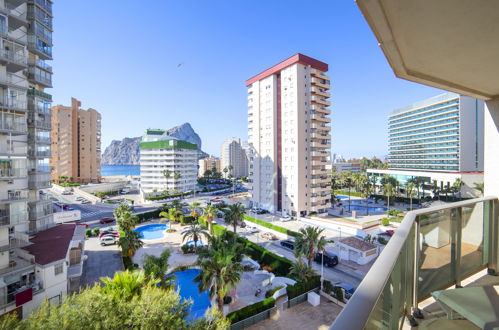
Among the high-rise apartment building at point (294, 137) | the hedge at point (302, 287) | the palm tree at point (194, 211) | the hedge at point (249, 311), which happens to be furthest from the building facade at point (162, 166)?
the hedge at point (249, 311)

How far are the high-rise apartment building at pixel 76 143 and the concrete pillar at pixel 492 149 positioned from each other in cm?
9229

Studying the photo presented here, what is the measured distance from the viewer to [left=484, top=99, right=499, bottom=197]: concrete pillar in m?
5.08

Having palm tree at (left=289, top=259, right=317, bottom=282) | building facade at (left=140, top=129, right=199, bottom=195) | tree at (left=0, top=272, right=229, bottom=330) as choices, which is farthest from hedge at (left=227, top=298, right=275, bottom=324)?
building facade at (left=140, top=129, right=199, bottom=195)

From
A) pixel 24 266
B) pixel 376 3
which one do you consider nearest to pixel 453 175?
pixel 376 3

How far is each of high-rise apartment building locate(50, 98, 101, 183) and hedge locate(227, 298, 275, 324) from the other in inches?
3206

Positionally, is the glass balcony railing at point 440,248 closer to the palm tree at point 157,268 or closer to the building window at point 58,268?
the palm tree at point 157,268

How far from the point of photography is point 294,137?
44.6 meters

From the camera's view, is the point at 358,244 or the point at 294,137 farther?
the point at 294,137

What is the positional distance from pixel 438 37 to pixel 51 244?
1038 inches

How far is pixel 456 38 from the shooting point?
2.70 meters

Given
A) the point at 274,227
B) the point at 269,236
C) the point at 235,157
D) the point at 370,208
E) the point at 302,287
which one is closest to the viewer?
the point at 302,287

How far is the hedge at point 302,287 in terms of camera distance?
17.8m

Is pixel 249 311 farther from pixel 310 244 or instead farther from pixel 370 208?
pixel 370 208

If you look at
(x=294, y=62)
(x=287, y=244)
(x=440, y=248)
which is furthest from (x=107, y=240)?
(x=294, y=62)
